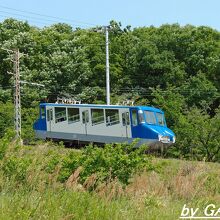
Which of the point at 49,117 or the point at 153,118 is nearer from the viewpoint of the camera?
the point at 153,118

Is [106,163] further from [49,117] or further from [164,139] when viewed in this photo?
[49,117]

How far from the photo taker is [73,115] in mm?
26922

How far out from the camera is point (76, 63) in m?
46.6

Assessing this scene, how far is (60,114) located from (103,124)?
3046 mm

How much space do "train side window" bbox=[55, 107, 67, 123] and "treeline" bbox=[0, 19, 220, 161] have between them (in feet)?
48.5

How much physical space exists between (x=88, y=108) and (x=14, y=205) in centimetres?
1997

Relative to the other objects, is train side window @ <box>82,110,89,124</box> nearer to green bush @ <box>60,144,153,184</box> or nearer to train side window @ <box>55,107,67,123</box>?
train side window @ <box>55,107,67,123</box>

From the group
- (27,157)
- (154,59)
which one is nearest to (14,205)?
(27,157)

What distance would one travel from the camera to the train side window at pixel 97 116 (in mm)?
25875

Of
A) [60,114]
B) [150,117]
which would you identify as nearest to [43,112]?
[60,114]

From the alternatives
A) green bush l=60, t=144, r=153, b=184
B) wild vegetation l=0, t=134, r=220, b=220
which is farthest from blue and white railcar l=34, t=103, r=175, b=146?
green bush l=60, t=144, r=153, b=184

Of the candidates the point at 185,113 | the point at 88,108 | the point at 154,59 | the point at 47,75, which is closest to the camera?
the point at 88,108

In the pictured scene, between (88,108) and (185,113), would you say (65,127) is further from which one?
(185,113)

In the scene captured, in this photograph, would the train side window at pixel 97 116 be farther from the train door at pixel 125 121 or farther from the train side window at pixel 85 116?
the train door at pixel 125 121
